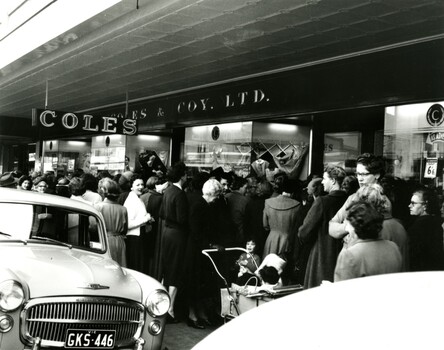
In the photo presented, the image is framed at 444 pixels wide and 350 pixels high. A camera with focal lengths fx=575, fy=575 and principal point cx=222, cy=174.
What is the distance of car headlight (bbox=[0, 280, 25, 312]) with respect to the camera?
421 centimetres

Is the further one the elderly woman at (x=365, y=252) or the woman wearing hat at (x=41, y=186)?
the woman wearing hat at (x=41, y=186)

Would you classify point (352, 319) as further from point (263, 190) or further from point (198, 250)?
point (263, 190)

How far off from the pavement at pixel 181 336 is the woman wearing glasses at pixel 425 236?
252cm

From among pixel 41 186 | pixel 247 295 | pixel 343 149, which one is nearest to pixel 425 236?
pixel 247 295

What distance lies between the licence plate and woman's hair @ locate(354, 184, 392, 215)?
7.58 feet

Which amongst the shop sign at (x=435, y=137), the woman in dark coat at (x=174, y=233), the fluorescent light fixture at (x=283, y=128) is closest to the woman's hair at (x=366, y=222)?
the woman in dark coat at (x=174, y=233)

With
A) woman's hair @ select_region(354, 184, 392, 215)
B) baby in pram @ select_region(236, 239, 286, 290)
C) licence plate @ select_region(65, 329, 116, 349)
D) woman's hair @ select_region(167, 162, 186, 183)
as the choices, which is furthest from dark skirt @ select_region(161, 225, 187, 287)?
woman's hair @ select_region(354, 184, 392, 215)

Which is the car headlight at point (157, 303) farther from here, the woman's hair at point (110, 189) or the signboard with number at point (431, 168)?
the signboard with number at point (431, 168)

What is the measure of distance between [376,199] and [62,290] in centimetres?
263

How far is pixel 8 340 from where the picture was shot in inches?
168

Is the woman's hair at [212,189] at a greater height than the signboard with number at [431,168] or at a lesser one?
lesser

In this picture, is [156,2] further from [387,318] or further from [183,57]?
[387,318]

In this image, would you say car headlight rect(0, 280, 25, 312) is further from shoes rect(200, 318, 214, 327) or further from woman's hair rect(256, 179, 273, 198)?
woman's hair rect(256, 179, 273, 198)

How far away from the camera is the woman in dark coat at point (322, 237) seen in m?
5.64
